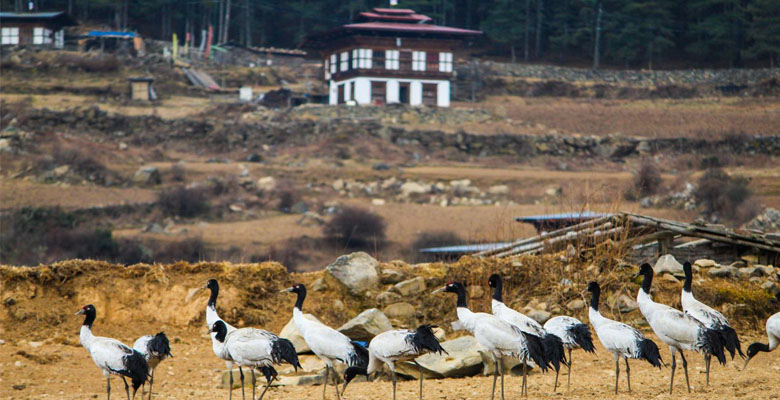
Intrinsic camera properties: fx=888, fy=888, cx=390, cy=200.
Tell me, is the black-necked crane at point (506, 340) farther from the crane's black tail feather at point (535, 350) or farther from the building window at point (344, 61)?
the building window at point (344, 61)

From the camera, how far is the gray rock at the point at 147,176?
45.7 meters

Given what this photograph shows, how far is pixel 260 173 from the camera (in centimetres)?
4797

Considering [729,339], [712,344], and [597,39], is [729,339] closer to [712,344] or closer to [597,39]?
[712,344]

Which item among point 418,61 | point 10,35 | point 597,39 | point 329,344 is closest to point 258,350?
point 329,344

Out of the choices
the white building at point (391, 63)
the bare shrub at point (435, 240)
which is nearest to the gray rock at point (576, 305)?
the bare shrub at point (435, 240)

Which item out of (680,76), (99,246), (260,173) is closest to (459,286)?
(99,246)

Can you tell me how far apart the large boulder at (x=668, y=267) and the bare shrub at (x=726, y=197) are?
23418mm

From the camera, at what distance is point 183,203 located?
41.6 metres

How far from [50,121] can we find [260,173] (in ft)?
55.8

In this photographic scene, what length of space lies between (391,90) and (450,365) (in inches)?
2260

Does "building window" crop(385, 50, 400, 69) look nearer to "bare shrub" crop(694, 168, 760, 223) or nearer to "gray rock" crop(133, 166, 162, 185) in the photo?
"gray rock" crop(133, 166, 162, 185)

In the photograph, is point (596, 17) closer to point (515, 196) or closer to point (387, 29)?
point (387, 29)

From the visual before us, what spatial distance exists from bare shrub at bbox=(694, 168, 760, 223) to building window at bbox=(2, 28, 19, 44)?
6251 centimetres

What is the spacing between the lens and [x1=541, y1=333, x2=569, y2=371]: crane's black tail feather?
33.5 ft
